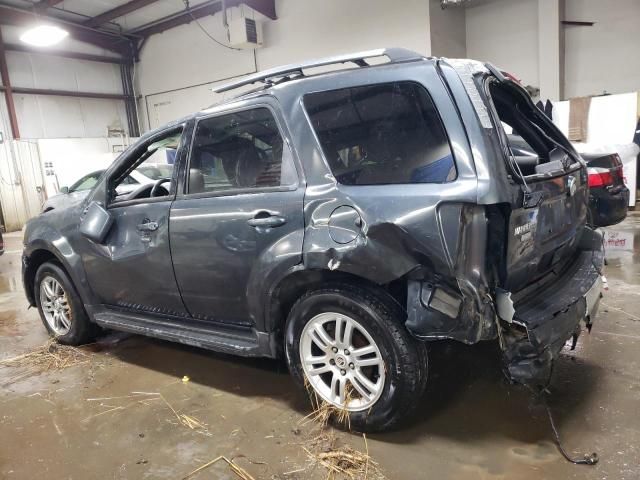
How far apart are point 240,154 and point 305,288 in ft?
2.94

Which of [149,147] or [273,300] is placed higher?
[149,147]

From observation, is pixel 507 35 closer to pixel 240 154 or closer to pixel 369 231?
pixel 240 154

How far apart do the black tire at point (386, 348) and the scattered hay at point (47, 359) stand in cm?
234

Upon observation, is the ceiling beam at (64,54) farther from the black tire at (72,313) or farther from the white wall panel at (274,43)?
the black tire at (72,313)

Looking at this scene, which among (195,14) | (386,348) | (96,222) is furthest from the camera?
(195,14)

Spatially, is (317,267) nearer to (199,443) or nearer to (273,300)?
(273,300)

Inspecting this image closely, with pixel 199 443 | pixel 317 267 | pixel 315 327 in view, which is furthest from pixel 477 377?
pixel 199 443

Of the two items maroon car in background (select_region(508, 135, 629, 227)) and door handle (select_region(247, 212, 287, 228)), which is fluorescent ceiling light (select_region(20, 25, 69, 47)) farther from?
maroon car in background (select_region(508, 135, 629, 227))

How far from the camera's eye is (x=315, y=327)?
2432 millimetres

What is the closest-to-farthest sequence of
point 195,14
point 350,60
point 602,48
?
point 350,60 < point 602,48 < point 195,14

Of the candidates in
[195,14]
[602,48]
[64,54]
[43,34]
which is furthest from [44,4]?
[602,48]

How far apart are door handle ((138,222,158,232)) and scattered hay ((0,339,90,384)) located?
1.29 m

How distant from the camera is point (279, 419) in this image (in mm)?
2617

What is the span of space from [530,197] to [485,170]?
292 millimetres
